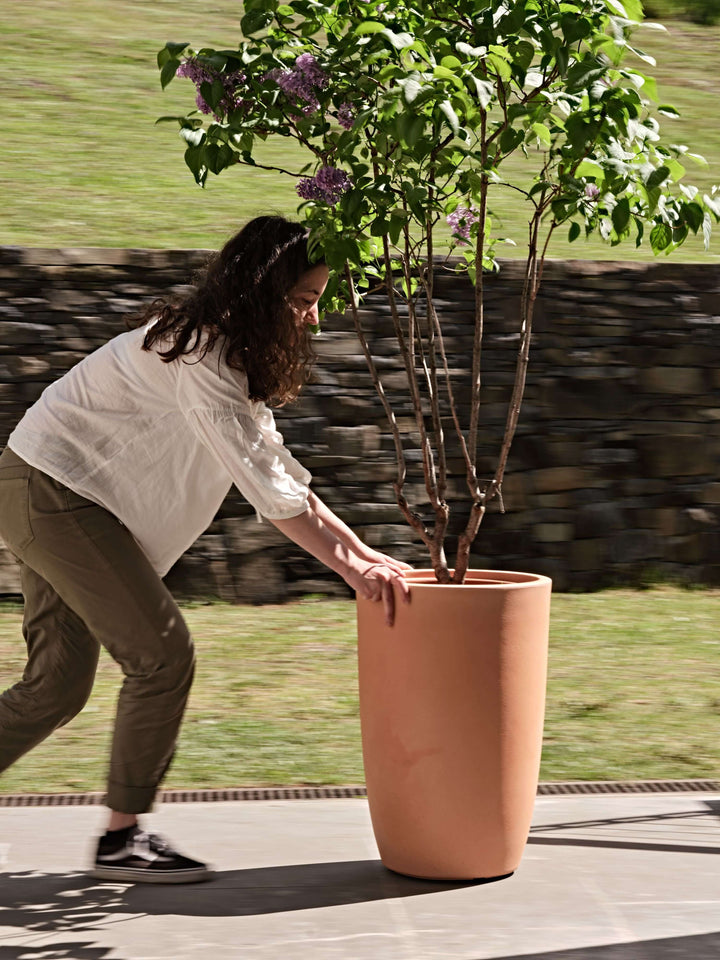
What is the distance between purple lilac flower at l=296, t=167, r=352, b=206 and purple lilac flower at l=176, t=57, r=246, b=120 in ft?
0.94

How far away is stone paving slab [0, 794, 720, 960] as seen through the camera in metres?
3.19

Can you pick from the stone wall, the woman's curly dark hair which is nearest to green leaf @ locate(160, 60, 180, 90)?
the woman's curly dark hair

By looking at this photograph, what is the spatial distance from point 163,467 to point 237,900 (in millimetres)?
1129

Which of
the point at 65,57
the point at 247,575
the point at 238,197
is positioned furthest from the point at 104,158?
the point at 247,575

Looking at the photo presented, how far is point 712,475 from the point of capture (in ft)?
29.5

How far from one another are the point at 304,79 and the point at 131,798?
191 cm

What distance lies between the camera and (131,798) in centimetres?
357

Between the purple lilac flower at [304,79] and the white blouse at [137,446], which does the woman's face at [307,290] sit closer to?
the white blouse at [137,446]

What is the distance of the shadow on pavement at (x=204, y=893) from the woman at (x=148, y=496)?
0.08 m

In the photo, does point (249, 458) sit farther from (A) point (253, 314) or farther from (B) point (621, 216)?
(B) point (621, 216)

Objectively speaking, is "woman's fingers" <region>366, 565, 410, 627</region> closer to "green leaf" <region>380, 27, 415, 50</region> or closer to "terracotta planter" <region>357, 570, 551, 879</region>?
"terracotta planter" <region>357, 570, 551, 879</region>

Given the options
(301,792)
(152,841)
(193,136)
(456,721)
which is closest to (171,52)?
(193,136)

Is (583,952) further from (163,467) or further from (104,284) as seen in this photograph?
(104,284)

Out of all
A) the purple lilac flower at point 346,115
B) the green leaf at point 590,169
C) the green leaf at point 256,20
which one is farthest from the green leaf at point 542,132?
the green leaf at point 256,20
